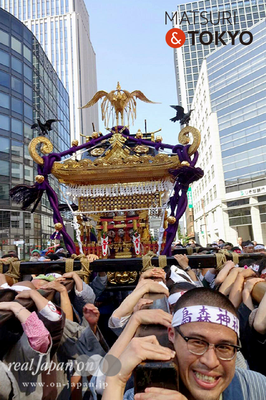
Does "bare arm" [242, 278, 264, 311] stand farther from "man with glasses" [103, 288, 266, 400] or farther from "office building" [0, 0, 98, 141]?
"office building" [0, 0, 98, 141]

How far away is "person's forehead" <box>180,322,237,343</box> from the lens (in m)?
1.20

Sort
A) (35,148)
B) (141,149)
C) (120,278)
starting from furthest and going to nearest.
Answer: (141,149)
(35,148)
(120,278)

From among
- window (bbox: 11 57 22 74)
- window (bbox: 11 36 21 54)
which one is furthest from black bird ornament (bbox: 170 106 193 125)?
window (bbox: 11 36 21 54)

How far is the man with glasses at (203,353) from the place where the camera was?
99 cm

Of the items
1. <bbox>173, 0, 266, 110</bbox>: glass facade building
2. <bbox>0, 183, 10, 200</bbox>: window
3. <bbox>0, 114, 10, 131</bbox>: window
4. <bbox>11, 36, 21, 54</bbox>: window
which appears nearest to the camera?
<bbox>0, 183, 10, 200</bbox>: window

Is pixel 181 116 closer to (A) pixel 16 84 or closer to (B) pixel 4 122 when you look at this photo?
(B) pixel 4 122

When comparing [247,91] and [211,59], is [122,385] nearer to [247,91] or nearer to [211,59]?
[247,91]

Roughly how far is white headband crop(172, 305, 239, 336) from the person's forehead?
0.06 feet

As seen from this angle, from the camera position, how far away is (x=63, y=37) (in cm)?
7519

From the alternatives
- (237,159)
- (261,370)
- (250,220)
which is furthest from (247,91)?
(261,370)

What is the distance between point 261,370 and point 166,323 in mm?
1164

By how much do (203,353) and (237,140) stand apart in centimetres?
3573

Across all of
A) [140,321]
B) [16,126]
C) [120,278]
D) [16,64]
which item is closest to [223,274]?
[140,321]

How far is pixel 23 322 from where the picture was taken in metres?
1.62
